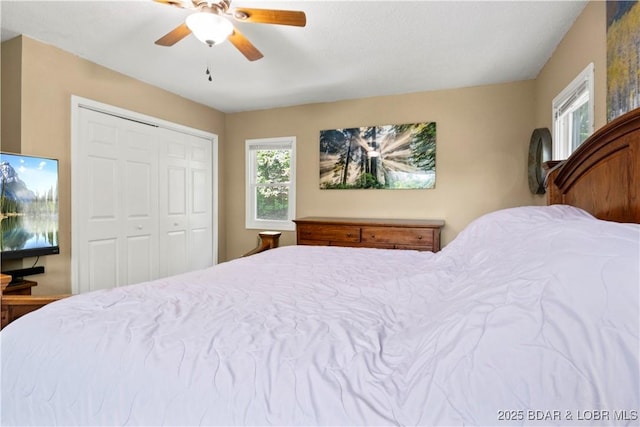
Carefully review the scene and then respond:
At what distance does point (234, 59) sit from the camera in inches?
115

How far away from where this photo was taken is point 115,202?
10.6ft

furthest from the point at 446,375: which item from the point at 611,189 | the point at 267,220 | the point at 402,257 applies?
the point at 267,220

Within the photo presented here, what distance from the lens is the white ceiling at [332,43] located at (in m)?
2.16

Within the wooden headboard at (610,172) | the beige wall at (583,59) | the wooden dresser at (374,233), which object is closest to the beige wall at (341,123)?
the beige wall at (583,59)

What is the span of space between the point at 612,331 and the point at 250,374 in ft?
2.33

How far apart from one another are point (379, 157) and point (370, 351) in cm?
335

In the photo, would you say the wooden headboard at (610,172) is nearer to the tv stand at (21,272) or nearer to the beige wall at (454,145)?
the beige wall at (454,145)

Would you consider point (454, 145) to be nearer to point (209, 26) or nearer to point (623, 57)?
point (623, 57)

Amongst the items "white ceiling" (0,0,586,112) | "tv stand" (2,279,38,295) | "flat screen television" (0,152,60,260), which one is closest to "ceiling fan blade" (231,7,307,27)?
"white ceiling" (0,0,586,112)

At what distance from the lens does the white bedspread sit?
22.2 inches

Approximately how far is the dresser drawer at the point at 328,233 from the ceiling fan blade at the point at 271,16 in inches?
85.6

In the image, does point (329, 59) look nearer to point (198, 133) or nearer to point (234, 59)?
point (234, 59)

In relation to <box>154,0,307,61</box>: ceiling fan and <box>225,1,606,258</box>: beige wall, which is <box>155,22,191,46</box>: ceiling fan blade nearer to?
<box>154,0,307,61</box>: ceiling fan

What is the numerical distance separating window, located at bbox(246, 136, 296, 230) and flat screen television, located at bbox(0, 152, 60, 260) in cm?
235
